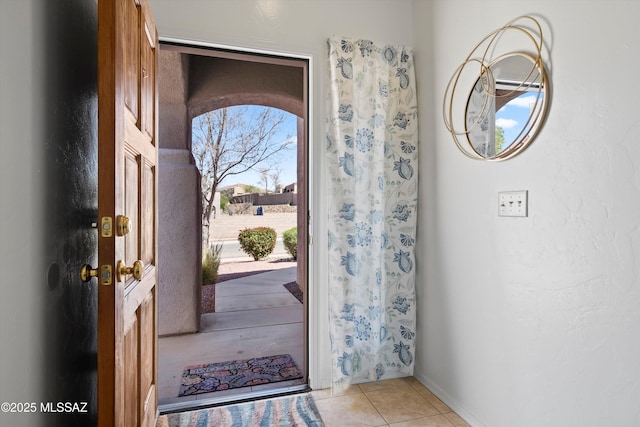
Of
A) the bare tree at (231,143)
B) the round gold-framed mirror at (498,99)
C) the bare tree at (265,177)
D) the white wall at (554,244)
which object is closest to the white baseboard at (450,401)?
the white wall at (554,244)

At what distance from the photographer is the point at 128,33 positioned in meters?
1.29

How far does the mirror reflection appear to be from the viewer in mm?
1508

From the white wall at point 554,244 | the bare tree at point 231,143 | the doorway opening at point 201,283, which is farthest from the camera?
the bare tree at point 231,143

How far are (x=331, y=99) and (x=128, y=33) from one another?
1.17 m

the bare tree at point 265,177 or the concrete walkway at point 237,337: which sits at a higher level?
the bare tree at point 265,177

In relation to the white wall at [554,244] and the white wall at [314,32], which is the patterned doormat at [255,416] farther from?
the white wall at [554,244]

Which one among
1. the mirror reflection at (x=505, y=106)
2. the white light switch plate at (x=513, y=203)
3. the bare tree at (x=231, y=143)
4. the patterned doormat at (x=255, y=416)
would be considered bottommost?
the patterned doormat at (x=255, y=416)

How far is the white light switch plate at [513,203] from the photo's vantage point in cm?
156

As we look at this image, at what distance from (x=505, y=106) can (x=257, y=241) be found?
5.00 meters

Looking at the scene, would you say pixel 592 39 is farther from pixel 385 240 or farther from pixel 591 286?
pixel 385 240

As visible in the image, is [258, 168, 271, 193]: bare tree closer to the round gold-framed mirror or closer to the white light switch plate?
the round gold-framed mirror

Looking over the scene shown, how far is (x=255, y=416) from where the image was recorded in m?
1.97

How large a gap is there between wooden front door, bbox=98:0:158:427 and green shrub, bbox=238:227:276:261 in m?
4.26

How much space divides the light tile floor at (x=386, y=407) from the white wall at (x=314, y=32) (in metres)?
0.18
